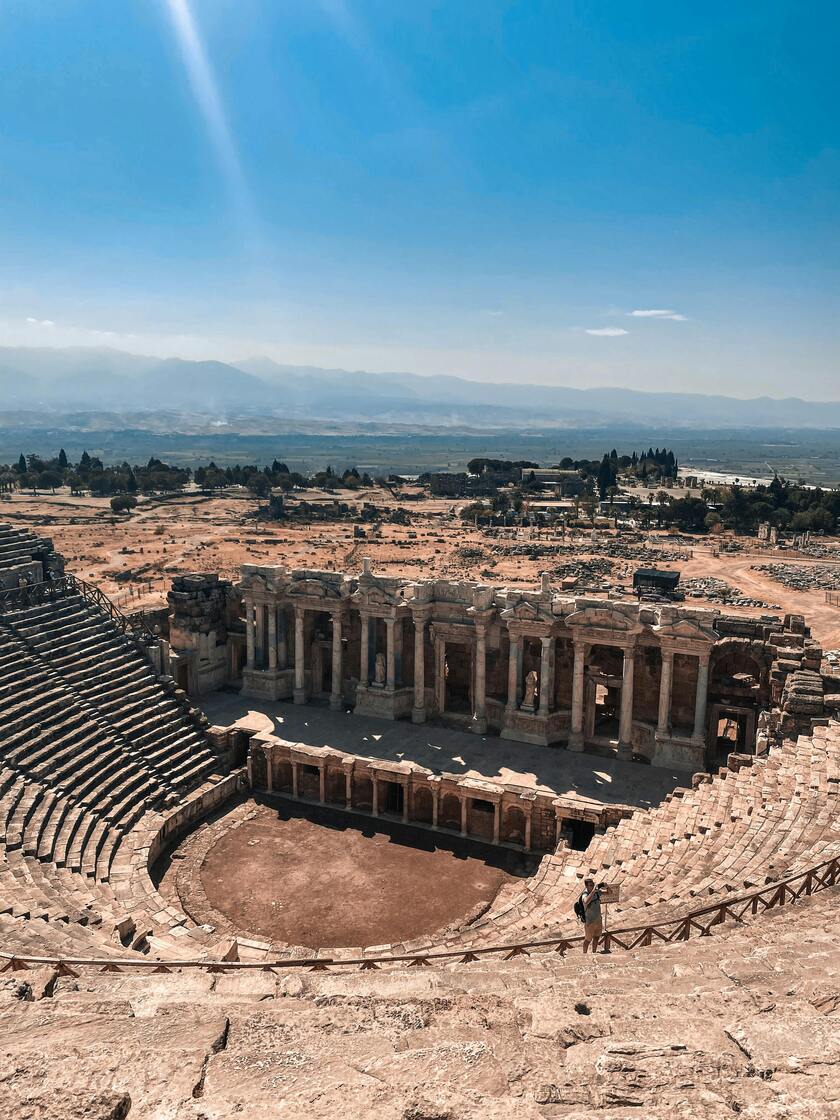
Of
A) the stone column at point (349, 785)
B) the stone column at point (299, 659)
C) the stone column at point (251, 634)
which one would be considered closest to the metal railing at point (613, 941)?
the stone column at point (349, 785)

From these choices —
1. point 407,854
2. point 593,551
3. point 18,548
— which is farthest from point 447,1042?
point 593,551

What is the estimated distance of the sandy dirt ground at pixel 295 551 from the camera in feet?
222

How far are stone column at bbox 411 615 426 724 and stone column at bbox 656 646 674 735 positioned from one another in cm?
984

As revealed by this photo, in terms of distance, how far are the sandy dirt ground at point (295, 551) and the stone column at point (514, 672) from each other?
26706mm

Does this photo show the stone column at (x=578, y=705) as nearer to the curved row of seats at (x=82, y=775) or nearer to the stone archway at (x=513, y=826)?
the stone archway at (x=513, y=826)

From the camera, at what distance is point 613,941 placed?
15086 millimetres

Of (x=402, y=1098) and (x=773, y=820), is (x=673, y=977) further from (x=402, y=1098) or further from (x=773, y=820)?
(x=773, y=820)

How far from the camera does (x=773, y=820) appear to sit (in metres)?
19.5

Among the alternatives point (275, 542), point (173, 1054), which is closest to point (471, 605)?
point (173, 1054)

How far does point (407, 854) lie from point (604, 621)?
1166 cm

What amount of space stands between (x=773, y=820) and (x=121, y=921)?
51.5 ft

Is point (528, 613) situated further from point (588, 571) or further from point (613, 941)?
point (588, 571)

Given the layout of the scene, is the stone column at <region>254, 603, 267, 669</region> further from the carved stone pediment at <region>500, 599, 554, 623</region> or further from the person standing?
the person standing

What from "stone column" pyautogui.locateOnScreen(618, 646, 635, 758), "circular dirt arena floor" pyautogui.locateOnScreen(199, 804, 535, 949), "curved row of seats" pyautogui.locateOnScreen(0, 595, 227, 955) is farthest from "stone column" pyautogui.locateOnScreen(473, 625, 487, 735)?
"curved row of seats" pyautogui.locateOnScreen(0, 595, 227, 955)
